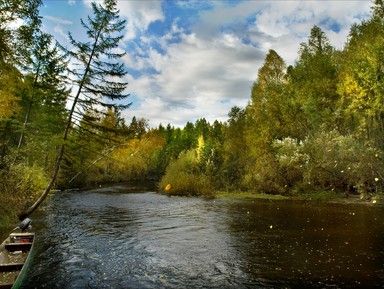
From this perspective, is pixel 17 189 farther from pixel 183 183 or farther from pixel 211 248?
pixel 183 183

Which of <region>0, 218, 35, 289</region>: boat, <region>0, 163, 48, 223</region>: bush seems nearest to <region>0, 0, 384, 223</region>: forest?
<region>0, 163, 48, 223</region>: bush

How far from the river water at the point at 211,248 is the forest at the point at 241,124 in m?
4.41

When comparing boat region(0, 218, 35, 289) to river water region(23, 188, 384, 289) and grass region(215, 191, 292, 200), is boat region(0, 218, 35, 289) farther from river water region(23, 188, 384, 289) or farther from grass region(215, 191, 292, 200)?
grass region(215, 191, 292, 200)

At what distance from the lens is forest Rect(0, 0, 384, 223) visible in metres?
23.1

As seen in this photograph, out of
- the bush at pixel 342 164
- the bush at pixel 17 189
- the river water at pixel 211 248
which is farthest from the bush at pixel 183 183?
the bush at pixel 17 189

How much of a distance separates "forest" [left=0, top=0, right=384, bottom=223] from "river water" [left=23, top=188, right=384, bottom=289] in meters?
4.41

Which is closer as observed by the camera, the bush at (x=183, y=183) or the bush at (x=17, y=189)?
the bush at (x=17, y=189)

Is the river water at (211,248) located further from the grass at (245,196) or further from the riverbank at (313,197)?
the grass at (245,196)

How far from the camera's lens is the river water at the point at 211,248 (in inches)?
491

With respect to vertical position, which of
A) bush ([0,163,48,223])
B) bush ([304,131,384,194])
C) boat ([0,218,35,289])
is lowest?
boat ([0,218,35,289])

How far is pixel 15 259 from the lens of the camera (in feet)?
41.2

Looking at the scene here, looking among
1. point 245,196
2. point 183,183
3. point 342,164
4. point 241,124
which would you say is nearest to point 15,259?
point 342,164

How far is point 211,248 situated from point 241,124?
4173cm

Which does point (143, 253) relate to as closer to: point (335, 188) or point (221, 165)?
point (335, 188)
